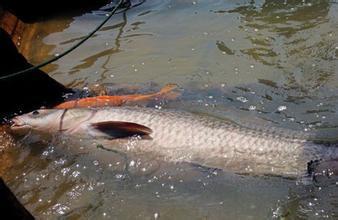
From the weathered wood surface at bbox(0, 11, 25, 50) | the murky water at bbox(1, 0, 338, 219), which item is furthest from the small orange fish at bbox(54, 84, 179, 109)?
the weathered wood surface at bbox(0, 11, 25, 50)

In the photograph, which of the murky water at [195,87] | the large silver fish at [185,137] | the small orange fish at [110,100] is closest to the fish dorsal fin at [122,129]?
the large silver fish at [185,137]

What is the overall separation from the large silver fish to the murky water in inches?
4.6

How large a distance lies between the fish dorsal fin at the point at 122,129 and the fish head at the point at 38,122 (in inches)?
22.0

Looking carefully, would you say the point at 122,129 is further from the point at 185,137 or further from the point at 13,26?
the point at 13,26

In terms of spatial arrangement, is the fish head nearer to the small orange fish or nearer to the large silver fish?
the large silver fish

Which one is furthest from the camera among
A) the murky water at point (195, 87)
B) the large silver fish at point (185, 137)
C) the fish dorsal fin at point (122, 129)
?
the fish dorsal fin at point (122, 129)

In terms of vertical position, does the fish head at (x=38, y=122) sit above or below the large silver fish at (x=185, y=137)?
below

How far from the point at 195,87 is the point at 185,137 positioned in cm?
129

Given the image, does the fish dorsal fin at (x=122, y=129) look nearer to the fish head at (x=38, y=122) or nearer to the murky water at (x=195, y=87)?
the murky water at (x=195, y=87)

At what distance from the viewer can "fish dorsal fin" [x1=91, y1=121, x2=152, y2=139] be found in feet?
15.0

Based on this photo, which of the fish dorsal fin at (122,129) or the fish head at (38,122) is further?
the fish head at (38,122)

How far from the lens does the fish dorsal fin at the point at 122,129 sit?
4586mm

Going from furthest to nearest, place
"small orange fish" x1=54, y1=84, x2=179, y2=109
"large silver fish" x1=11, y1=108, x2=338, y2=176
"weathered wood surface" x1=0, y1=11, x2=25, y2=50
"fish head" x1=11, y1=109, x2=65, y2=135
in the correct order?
"weathered wood surface" x1=0, y1=11, x2=25, y2=50, "small orange fish" x1=54, y1=84, x2=179, y2=109, "fish head" x1=11, y1=109, x2=65, y2=135, "large silver fish" x1=11, y1=108, x2=338, y2=176

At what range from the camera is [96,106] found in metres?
5.37
